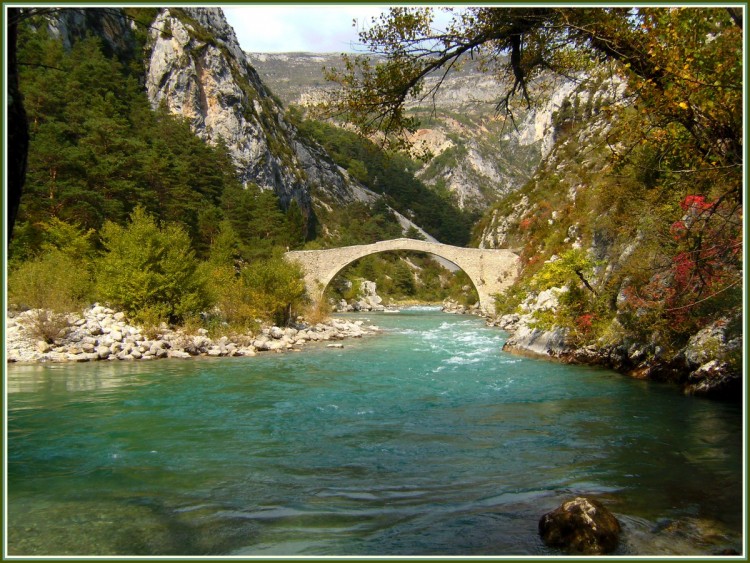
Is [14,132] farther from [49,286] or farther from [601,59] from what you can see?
[49,286]

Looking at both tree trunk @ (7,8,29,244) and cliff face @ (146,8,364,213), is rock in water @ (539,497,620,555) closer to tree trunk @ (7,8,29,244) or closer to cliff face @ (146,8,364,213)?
tree trunk @ (7,8,29,244)

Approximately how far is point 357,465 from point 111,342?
440 inches

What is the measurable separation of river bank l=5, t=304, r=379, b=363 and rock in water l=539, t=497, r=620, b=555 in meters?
12.5

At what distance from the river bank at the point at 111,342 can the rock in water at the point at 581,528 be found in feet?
40.9

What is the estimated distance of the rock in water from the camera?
373 cm

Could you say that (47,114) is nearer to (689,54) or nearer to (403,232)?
(689,54)

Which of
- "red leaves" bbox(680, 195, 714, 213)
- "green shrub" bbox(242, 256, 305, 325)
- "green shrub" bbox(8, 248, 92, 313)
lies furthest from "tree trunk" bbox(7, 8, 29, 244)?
"green shrub" bbox(242, 256, 305, 325)

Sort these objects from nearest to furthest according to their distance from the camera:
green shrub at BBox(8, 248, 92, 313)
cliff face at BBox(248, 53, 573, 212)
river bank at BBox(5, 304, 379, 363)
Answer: river bank at BBox(5, 304, 379, 363)
green shrub at BBox(8, 248, 92, 313)
cliff face at BBox(248, 53, 573, 212)

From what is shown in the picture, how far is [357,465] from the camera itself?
5.82 metres

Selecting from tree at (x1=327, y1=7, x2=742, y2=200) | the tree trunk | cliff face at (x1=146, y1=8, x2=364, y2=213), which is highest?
cliff face at (x1=146, y1=8, x2=364, y2=213)

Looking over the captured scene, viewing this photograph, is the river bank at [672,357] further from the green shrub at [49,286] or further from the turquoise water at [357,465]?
the green shrub at [49,286]

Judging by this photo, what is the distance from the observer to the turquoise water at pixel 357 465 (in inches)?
161

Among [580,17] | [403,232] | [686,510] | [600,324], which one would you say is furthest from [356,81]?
[403,232]

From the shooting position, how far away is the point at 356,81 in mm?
5398
